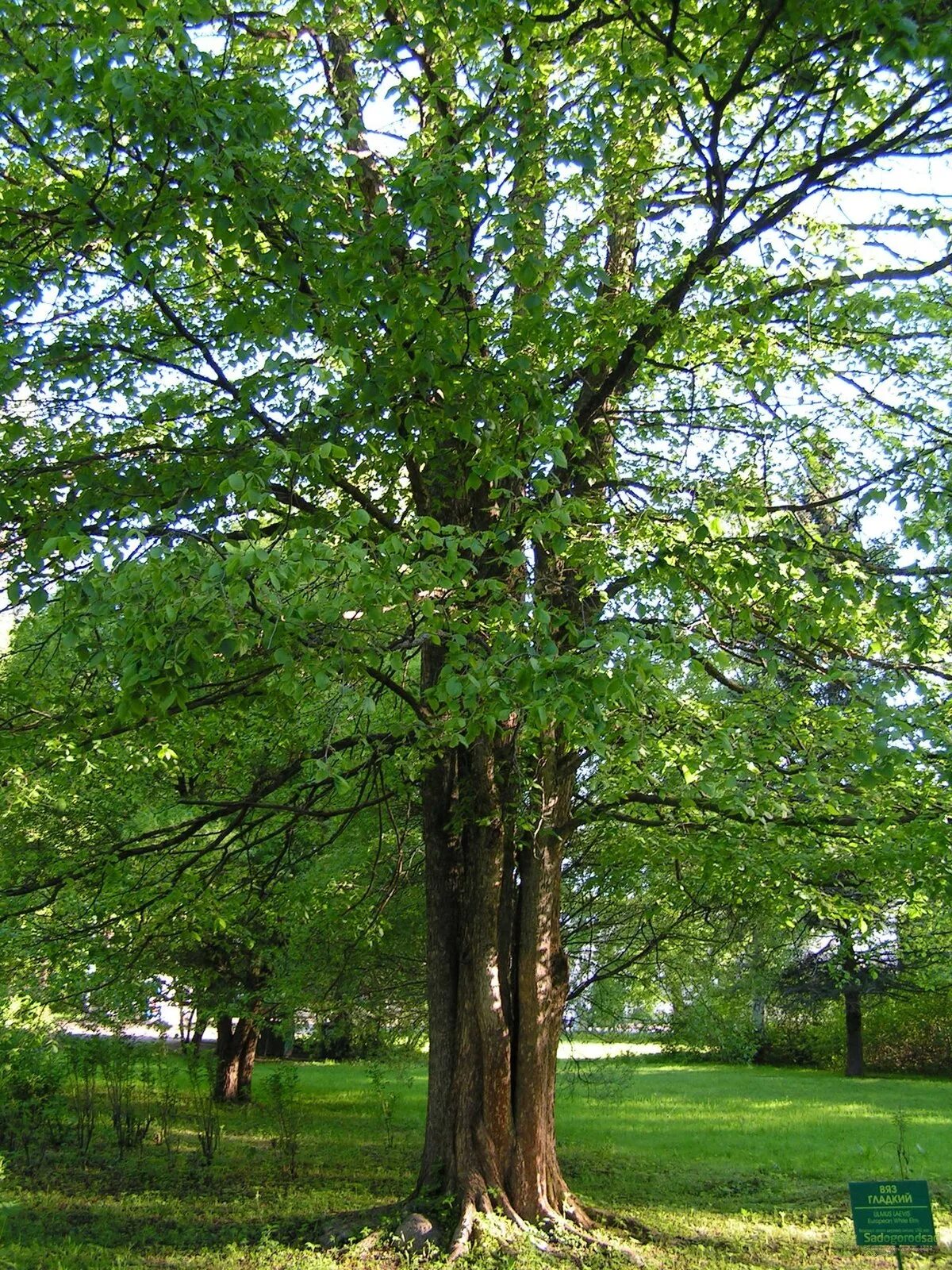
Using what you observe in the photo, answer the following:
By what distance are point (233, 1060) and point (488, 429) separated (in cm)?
1280

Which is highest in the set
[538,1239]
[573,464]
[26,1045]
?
[573,464]

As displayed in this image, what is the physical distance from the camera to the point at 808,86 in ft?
16.9

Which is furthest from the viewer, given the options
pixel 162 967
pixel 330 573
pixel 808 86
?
pixel 162 967

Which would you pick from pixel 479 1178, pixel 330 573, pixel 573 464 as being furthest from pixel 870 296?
pixel 479 1178

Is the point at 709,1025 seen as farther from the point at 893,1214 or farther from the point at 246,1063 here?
the point at 246,1063

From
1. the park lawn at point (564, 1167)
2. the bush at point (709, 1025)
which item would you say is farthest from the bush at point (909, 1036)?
the bush at point (709, 1025)

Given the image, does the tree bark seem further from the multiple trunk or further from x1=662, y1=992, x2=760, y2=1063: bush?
the multiple trunk

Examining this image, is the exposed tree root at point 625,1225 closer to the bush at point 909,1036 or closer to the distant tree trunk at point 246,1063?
the distant tree trunk at point 246,1063

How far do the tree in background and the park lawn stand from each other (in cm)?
152

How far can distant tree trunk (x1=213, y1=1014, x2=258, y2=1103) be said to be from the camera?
1518 cm

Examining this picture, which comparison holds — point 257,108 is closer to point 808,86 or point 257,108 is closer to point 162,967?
point 808,86

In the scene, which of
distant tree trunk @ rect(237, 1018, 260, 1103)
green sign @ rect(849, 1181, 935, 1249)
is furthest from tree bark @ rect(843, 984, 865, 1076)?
green sign @ rect(849, 1181, 935, 1249)

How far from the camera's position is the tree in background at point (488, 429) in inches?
180

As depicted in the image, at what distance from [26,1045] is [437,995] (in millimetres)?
4794
